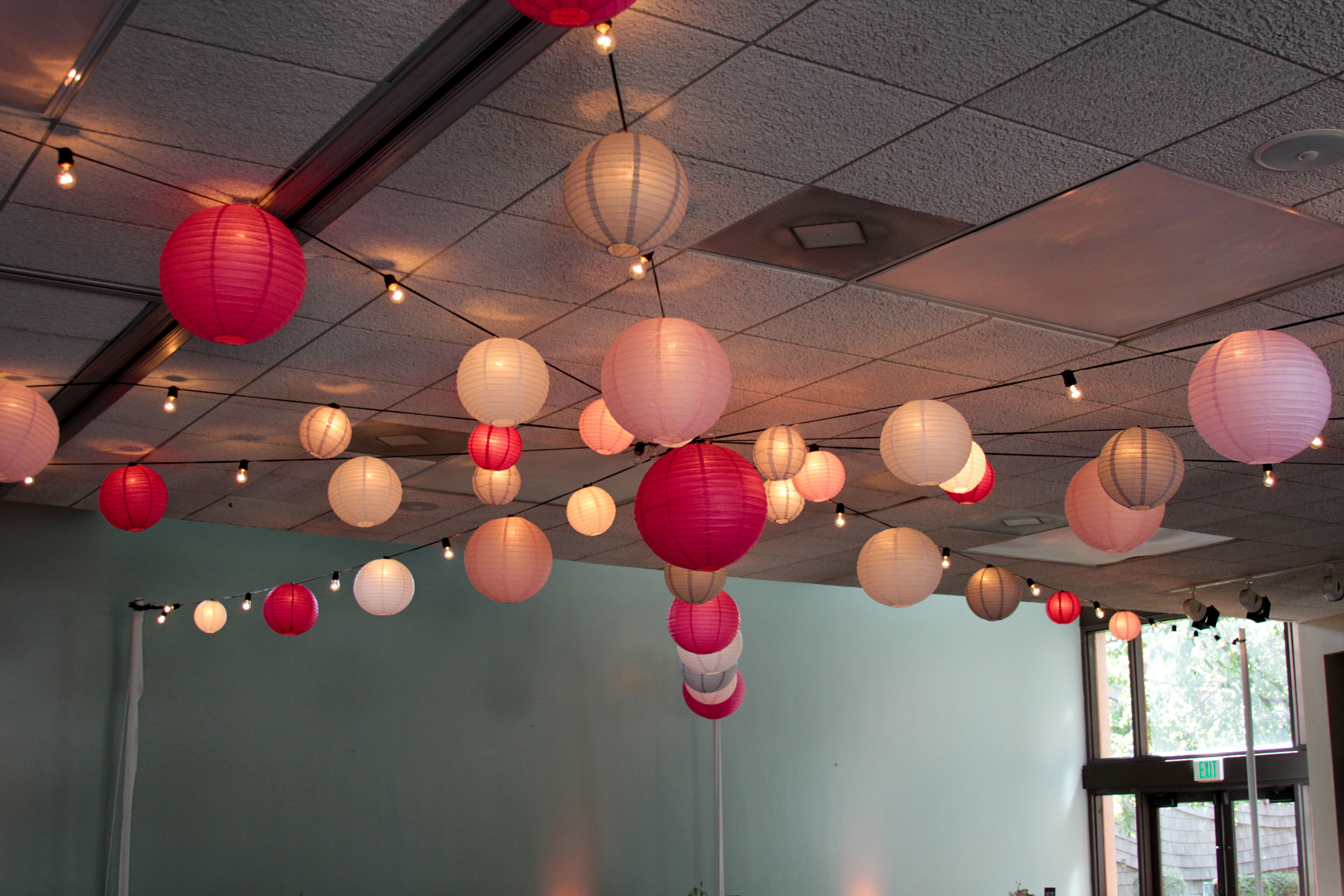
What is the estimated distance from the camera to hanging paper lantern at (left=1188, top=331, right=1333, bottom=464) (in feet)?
10.7

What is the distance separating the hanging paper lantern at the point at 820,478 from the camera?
5.23 metres

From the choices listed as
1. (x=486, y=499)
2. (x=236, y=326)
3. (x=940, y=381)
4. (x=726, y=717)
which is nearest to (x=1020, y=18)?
(x=236, y=326)

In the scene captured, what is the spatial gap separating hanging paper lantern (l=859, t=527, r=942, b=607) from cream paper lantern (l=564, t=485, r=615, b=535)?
1.15 meters

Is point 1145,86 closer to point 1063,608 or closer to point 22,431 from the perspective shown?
point 22,431

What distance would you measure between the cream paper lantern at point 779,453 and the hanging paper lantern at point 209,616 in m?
4.25

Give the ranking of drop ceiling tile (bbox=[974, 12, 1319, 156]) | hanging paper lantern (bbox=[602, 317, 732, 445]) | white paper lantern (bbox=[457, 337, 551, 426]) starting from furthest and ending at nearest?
1. white paper lantern (bbox=[457, 337, 551, 426])
2. hanging paper lantern (bbox=[602, 317, 732, 445])
3. drop ceiling tile (bbox=[974, 12, 1319, 156])

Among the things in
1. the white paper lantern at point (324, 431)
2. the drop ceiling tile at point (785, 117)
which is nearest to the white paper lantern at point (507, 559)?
the white paper lantern at point (324, 431)

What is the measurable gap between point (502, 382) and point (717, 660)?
418 centimetres

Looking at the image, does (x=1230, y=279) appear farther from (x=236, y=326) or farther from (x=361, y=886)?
(x=361, y=886)

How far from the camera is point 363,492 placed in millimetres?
4762

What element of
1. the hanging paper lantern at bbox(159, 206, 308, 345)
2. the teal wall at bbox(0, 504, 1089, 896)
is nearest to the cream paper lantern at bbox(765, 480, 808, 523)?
the hanging paper lantern at bbox(159, 206, 308, 345)

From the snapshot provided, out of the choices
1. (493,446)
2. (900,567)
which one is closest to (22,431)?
(493,446)

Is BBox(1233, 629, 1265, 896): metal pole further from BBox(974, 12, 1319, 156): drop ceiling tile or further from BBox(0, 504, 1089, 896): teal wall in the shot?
BBox(974, 12, 1319, 156): drop ceiling tile

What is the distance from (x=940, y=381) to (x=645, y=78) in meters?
2.71
